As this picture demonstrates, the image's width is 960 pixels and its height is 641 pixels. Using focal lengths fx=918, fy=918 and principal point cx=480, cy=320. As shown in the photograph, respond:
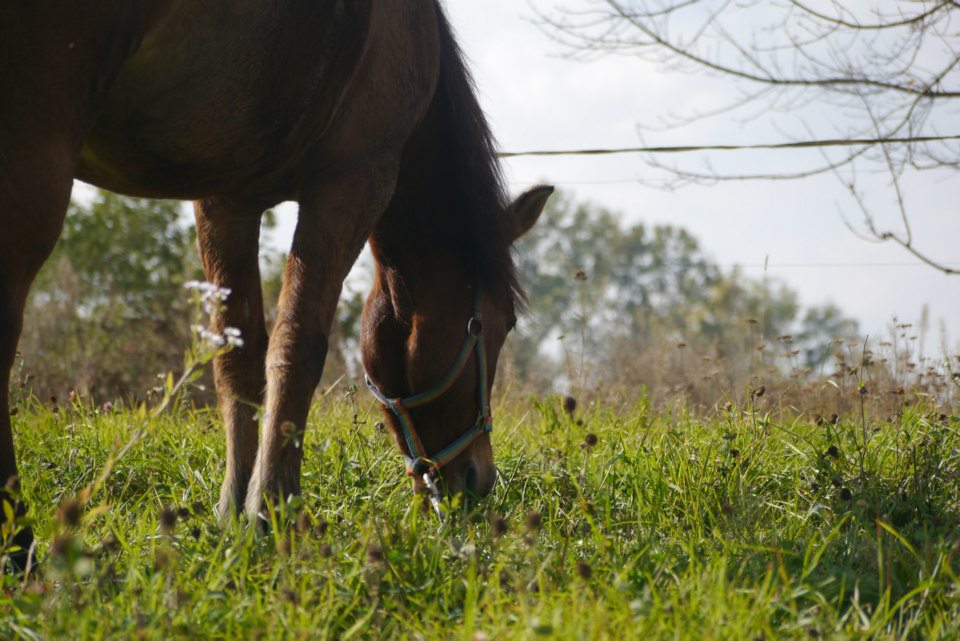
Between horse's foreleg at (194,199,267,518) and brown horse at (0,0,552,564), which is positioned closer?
brown horse at (0,0,552,564)

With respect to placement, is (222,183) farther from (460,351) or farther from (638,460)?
(638,460)

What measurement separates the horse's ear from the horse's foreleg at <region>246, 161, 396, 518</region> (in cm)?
90

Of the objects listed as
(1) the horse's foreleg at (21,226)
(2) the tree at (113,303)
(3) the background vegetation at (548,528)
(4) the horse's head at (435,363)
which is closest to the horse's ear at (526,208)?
(4) the horse's head at (435,363)

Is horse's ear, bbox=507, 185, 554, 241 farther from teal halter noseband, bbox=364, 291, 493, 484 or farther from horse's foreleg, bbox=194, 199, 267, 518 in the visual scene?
horse's foreleg, bbox=194, 199, 267, 518

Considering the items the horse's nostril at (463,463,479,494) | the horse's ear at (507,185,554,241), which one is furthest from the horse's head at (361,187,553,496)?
the horse's ear at (507,185,554,241)

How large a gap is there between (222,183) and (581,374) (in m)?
3.09

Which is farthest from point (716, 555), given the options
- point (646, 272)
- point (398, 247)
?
point (646, 272)

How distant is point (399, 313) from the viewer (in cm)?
405

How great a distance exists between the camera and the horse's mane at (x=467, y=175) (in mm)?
4059

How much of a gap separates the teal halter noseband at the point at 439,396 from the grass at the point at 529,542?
17cm

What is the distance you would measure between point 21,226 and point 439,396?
2.05m

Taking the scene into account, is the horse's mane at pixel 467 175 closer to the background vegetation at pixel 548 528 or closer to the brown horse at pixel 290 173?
the brown horse at pixel 290 173

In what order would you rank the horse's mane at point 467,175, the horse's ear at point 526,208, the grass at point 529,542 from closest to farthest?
1. the grass at point 529,542
2. the horse's mane at point 467,175
3. the horse's ear at point 526,208

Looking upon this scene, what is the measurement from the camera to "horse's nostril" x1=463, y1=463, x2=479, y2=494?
3.91 meters
